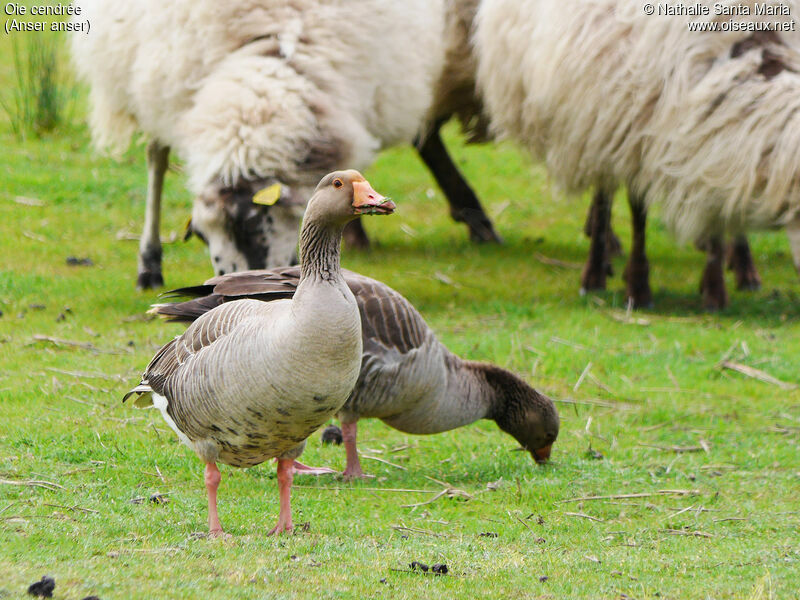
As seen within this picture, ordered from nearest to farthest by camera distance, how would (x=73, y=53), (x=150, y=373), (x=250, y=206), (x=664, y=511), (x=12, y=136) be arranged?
(x=150, y=373)
(x=664, y=511)
(x=250, y=206)
(x=73, y=53)
(x=12, y=136)

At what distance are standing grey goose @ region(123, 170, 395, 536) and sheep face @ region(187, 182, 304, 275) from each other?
8.81ft

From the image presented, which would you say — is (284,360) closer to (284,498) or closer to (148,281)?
(284,498)

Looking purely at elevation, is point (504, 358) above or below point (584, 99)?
below

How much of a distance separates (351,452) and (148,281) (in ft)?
15.2

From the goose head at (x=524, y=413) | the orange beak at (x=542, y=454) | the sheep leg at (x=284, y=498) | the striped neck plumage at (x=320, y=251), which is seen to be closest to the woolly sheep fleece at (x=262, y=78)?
the goose head at (x=524, y=413)

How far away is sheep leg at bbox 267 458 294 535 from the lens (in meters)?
4.75

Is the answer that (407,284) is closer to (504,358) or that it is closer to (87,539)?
(504,358)

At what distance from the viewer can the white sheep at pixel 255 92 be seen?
7.42 metres

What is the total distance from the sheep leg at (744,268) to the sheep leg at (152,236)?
586cm

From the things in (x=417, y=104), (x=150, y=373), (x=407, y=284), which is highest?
(x=417, y=104)

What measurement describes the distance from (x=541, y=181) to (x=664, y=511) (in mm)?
9797

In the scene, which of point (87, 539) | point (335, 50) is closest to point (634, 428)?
point (335, 50)

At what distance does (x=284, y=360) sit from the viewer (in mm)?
4125

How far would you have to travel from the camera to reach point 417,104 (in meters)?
9.41
